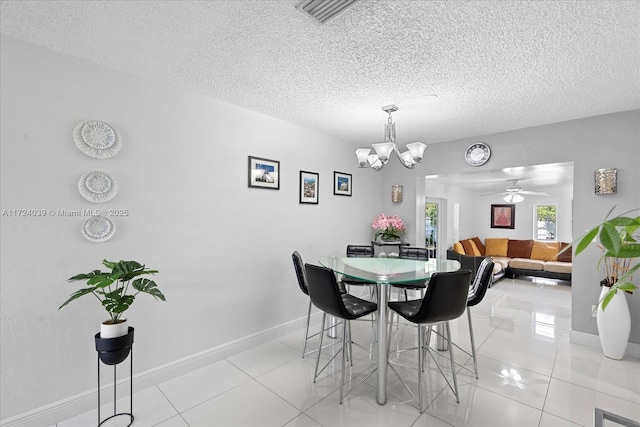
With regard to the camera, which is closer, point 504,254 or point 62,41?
point 62,41

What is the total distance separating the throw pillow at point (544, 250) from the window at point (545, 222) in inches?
28.9

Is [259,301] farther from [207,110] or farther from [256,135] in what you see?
[207,110]

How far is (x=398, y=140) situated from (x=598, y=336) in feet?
10.5

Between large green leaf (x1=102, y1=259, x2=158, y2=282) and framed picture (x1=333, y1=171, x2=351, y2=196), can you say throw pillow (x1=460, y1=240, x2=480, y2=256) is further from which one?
large green leaf (x1=102, y1=259, x2=158, y2=282)

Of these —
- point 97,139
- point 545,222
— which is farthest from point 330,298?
point 545,222

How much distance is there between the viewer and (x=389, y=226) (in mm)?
4418

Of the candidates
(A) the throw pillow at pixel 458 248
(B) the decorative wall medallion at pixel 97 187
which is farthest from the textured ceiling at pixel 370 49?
(A) the throw pillow at pixel 458 248

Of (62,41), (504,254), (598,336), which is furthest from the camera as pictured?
(504,254)

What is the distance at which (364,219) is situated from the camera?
4652 millimetres

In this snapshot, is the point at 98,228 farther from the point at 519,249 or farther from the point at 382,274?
the point at 519,249

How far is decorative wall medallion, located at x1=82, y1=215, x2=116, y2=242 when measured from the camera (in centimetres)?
213

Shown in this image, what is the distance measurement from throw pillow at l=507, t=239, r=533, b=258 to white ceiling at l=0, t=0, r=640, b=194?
16.3ft

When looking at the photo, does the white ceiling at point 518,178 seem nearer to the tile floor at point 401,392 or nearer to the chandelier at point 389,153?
the chandelier at point 389,153

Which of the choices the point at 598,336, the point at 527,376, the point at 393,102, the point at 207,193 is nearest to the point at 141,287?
the point at 207,193
